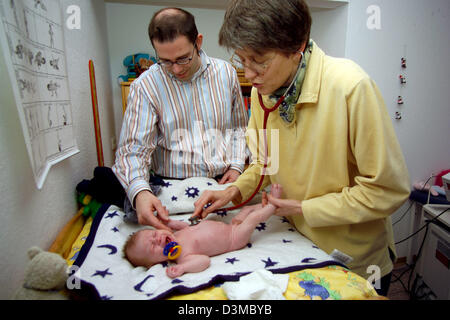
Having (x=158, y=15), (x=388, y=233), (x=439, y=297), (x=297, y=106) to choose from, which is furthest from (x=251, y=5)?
(x=439, y=297)

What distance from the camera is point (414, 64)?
2.13 metres

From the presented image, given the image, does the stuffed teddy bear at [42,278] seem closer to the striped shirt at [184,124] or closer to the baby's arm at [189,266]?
the baby's arm at [189,266]

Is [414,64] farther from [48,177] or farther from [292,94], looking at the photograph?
[48,177]

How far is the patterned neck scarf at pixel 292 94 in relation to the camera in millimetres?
898

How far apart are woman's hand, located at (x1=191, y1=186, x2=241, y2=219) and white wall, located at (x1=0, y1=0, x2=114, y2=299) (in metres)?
0.53

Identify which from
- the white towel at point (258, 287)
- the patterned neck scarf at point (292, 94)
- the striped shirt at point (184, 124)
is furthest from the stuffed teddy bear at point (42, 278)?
the patterned neck scarf at point (292, 94)

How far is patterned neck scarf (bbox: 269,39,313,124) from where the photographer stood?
0.90 meters

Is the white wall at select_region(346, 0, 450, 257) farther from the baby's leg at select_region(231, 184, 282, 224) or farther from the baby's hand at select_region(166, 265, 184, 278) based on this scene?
the baby's hand at select_region(166, 265, 184, 278)

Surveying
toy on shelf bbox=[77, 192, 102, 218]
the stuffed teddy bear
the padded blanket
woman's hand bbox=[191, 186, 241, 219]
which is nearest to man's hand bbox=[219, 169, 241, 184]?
woman's hand bbox=[191, 186, 241, 219]

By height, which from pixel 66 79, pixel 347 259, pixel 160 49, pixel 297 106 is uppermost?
pixel 160 49

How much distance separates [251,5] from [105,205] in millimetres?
964

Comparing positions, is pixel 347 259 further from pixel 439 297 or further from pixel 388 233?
pixel 439 297

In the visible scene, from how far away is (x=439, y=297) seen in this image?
65.9 inches

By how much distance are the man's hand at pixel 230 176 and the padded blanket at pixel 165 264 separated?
13.3 inches
